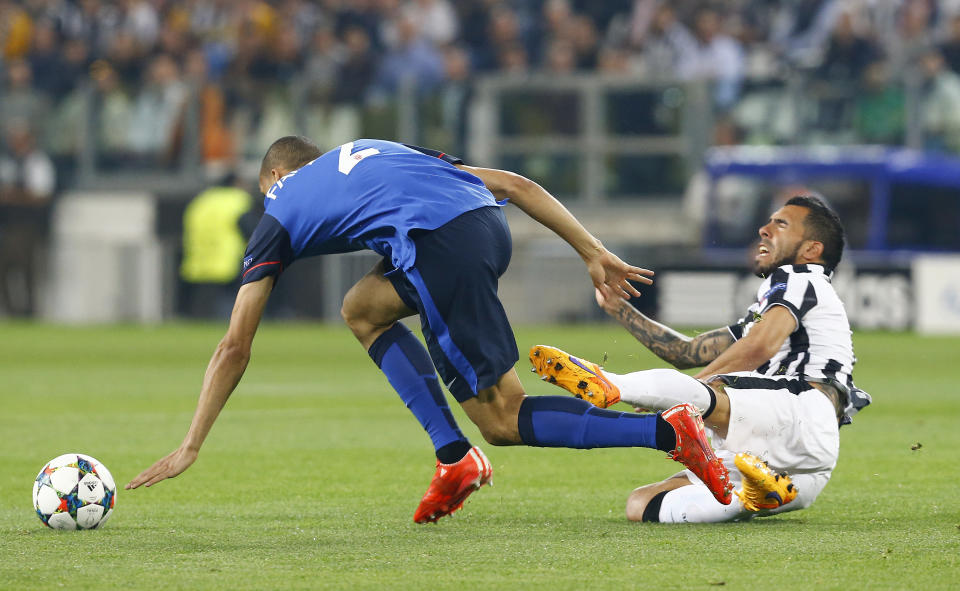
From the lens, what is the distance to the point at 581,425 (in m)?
5.95

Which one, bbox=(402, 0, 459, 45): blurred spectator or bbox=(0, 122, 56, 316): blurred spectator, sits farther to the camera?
bbox=(0, 122, 56, 316): blurred spectator

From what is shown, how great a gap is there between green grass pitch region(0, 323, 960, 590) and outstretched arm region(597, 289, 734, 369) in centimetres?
66

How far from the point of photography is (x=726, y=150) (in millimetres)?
21828

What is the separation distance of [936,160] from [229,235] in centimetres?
923

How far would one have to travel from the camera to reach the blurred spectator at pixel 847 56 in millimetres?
20984

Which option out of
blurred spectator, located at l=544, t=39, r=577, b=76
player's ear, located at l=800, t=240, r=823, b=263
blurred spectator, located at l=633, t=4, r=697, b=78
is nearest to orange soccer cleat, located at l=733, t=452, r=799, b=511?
player's ear, located at l=800, t=240, r=823, b=263

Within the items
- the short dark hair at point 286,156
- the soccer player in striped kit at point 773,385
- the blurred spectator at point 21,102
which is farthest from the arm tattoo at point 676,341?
the blurred spectator at point 21,102

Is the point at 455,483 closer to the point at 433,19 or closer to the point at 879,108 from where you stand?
the point at 879,108

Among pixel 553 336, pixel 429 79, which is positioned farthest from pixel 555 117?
pixel 553 336

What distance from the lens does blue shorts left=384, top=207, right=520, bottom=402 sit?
5980mm

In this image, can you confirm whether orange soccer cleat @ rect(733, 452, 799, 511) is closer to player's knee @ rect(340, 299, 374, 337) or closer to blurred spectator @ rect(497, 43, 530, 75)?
player's knee @ rect(340, 299, 374, 337)

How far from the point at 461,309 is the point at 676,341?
118 centimetres

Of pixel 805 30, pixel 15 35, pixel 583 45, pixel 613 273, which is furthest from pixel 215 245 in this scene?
pixel 613 273

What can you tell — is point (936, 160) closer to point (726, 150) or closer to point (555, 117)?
point (726, 150)
